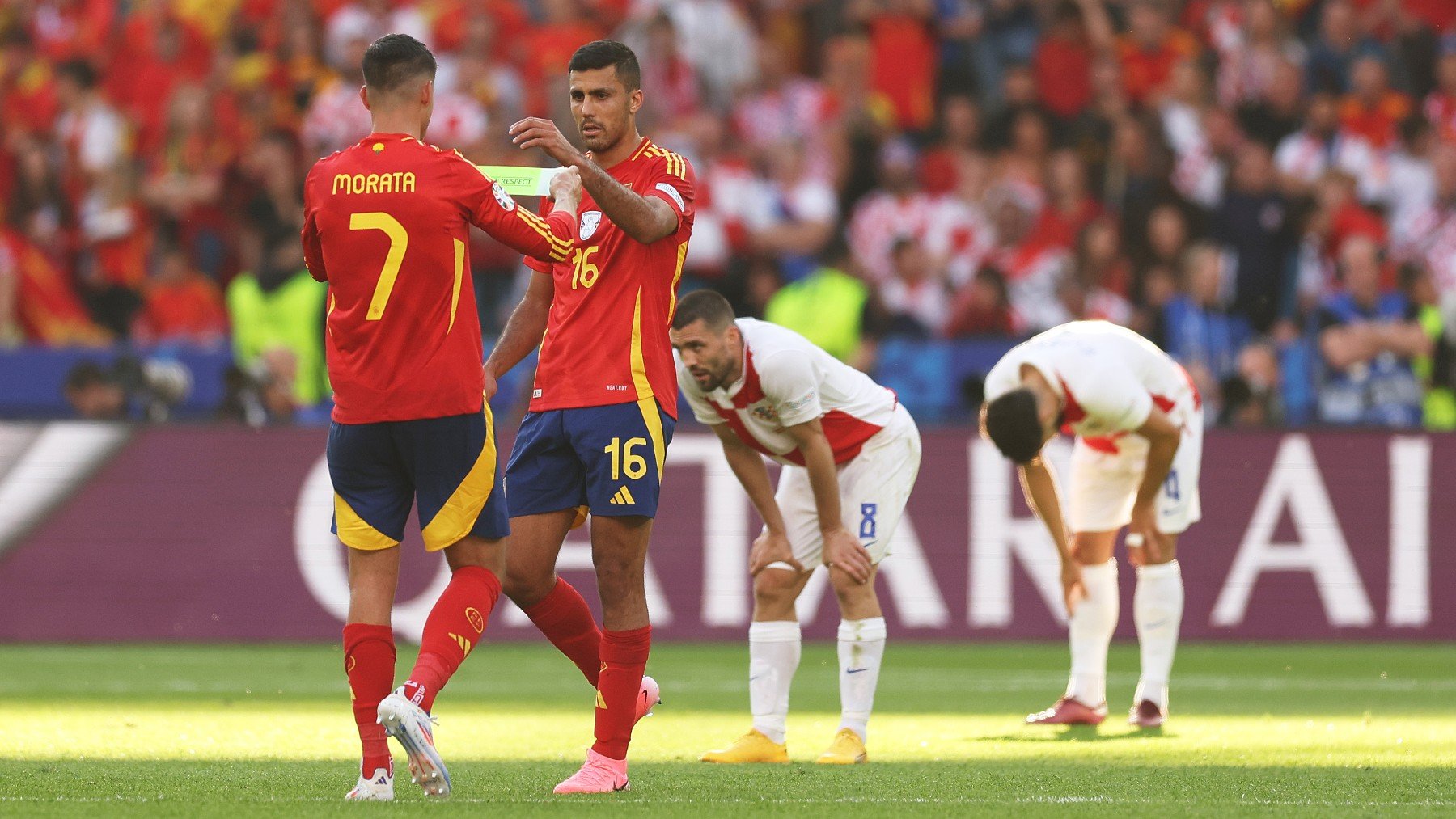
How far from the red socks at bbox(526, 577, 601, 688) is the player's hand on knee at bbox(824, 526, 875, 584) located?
0.94 m

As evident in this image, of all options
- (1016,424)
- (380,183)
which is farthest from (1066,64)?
(380,183)

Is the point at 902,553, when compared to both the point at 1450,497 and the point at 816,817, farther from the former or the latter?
the point at 816,817

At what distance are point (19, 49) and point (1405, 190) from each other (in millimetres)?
11861

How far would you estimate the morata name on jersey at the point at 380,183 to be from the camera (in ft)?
19.0

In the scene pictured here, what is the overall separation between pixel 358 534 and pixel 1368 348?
9.28m

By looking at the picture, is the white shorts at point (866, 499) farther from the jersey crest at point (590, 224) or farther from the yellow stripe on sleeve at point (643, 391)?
the jersey crest at point (590, 224)

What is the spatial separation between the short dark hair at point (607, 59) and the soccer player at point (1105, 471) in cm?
233

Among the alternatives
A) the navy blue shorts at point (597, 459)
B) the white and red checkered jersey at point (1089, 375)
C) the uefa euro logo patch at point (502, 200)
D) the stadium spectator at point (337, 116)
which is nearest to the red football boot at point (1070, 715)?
the white and red checkered jersey at point (1089, 375)

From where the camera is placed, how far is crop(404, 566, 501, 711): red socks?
5801mm

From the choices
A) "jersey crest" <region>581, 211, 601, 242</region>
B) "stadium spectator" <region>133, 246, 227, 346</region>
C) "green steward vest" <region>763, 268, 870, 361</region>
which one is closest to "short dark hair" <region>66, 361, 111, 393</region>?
"stadium spectator" <region>133, 246, 227, 346</region>

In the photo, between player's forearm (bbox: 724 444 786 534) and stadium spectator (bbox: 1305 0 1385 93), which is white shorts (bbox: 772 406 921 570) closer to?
player's forearm (bbox: 724 444 786 534)

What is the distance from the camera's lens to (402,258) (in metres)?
5.81

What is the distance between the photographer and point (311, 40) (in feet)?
55.5

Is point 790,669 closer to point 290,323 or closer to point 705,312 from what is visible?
point 705,312
